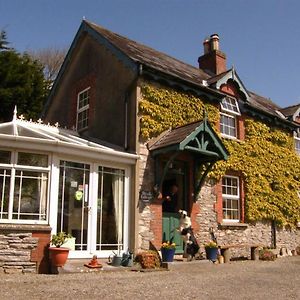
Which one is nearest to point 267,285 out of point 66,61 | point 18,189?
point 18,189

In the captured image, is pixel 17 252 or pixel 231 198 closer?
pixel 17 252

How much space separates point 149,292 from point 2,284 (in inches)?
117

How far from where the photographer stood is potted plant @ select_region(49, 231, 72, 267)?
996 centimetres

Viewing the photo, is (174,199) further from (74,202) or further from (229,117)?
(229,117)

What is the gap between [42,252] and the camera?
33.7 ft

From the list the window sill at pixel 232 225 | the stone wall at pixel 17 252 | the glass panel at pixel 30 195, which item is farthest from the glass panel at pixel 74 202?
the window sill at pixel 232 225

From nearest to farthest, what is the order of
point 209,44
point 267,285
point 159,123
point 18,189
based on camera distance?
point 267,285 → point 18,189 → point 159,123 → point 209,44

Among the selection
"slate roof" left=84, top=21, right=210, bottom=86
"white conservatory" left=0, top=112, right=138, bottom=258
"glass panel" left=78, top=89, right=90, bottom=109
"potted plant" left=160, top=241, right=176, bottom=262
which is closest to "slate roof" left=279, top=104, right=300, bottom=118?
"slate roof" left=84, top=21, right=210, bottom=86

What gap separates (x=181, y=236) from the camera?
44.0 feet

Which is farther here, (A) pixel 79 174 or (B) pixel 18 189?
(A) pixel 79 174

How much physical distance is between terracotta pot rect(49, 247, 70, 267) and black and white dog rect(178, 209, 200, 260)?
4.15 metres

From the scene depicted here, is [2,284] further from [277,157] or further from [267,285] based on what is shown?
[277,157]

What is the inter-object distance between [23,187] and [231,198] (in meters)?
8.34

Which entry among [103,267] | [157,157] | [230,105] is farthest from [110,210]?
[230,105]
